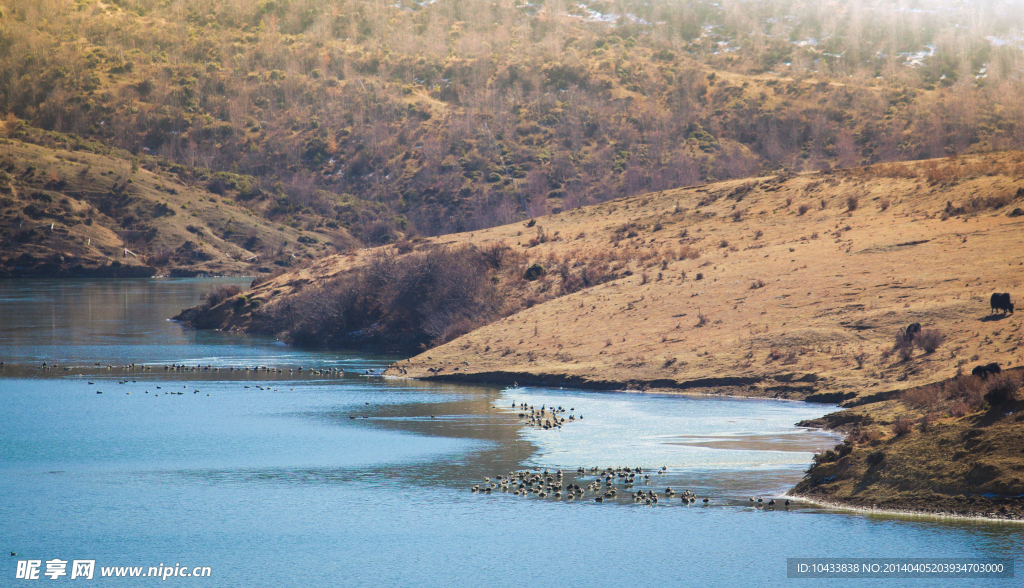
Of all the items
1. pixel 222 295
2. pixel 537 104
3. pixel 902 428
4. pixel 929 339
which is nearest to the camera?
pixel 902 428

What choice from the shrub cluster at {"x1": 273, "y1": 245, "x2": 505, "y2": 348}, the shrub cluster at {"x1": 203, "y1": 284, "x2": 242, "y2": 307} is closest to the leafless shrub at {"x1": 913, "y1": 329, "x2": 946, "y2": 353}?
the shrub cluster at {"x1": 273, "y1": 245, "x2": 505, "y2": 348}

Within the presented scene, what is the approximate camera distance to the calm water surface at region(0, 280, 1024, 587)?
1789 centimetres

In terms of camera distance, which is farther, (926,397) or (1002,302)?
(1002,302)

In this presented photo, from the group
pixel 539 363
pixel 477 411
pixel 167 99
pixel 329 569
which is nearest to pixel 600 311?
pixel 539 363

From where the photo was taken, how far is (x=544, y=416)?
33.0m

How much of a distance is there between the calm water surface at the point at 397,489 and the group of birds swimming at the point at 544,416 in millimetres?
601

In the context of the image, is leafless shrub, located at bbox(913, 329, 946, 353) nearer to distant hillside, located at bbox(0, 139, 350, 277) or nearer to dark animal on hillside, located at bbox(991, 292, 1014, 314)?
dark animal on hillside, located at bbox(991, 292, 1014, 314)

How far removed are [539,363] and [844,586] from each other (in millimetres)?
25813

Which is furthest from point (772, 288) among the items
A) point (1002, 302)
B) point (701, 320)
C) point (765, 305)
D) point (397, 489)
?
point (397, 489)

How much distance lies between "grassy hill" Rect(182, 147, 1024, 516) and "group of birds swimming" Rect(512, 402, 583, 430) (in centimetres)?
492

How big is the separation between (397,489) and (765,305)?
923 inches

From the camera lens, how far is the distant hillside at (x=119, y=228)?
120 m

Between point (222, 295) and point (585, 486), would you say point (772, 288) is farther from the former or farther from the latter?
point (222, 295)

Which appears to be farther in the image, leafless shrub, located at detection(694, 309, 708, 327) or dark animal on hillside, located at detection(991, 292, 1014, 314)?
leafless shrub, located at detection(694, 309, 708, 327)
